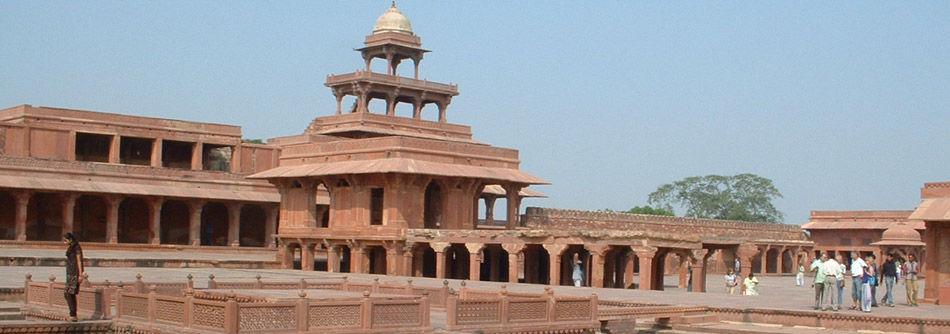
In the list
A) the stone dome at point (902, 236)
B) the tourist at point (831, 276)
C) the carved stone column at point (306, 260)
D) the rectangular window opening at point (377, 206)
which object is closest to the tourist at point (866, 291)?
the tourist at point (831, 276)

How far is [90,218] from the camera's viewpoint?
145ft

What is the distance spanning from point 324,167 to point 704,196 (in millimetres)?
61363

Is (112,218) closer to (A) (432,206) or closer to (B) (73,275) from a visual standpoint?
(A) (432,206)

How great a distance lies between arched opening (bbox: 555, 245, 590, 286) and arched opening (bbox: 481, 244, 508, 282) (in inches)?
67.4

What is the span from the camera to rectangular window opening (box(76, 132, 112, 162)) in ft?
151

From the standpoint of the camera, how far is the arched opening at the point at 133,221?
148 ft

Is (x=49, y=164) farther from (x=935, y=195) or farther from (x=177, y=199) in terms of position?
(x=935, y=195)

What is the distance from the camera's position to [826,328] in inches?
790

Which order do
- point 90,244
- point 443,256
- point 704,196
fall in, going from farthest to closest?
point 704,196 → point 90,244 → point 443,256

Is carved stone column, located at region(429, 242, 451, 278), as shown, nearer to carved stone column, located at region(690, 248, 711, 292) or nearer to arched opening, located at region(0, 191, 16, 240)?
carved stone column, located at region(690, 248, 711, 292)

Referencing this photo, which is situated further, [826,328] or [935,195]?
[935,195]

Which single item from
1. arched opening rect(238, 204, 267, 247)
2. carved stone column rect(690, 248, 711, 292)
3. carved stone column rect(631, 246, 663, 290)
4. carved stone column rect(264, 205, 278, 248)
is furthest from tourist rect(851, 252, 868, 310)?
arched opening rect(238, 204, 267, 247)

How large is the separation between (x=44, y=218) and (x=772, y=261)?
98.6 ft

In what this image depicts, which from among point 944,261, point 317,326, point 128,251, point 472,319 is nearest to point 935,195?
point 944,261
